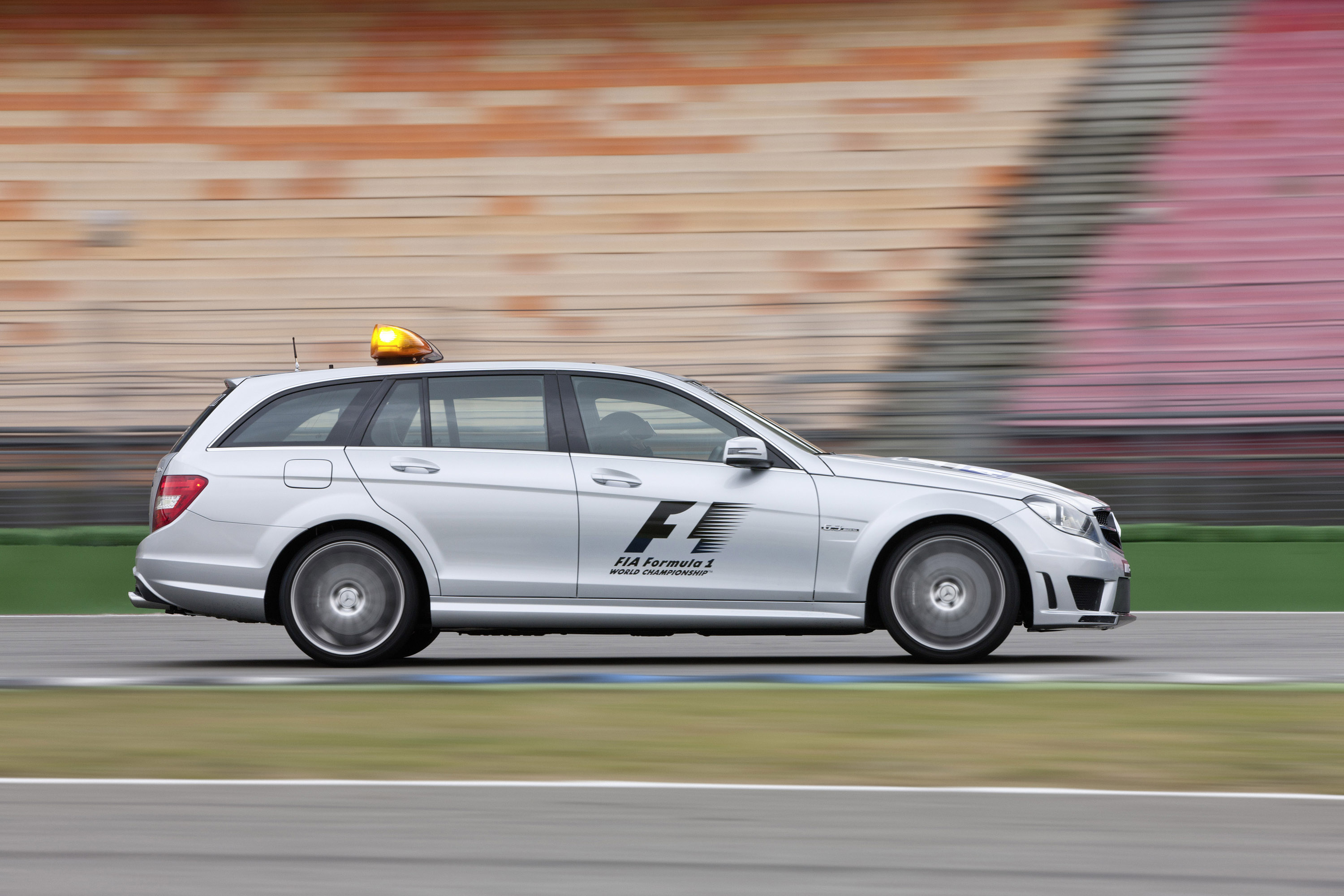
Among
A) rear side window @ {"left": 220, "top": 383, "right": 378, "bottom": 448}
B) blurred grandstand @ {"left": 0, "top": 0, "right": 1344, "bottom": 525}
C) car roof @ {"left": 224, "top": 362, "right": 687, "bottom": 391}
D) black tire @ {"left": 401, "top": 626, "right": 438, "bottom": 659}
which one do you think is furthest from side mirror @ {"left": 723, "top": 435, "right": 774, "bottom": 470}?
blurred grandstand @ {"left": 0, "top": 0, "right": 1344, "bottom": 525}

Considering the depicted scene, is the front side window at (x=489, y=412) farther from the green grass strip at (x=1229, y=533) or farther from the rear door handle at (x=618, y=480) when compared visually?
the green grass strip at (x=1229, y=533)

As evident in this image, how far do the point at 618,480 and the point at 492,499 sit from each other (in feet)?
1.98

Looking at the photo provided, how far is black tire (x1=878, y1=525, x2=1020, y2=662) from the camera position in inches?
326

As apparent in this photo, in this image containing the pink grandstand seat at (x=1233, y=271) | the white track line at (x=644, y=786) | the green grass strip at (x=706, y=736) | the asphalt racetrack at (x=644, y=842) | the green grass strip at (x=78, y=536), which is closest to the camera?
the asphalt racetrack at (x=644, y=842)

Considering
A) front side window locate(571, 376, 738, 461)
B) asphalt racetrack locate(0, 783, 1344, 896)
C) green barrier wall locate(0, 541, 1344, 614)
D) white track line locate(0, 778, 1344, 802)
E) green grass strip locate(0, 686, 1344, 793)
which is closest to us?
asphalt racetrack locate(0, 783, 1344, 896)

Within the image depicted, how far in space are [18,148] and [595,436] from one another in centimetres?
1272

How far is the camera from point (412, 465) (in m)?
8.41

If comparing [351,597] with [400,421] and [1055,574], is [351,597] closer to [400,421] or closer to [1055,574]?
[400,421]

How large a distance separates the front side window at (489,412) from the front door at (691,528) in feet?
0.95

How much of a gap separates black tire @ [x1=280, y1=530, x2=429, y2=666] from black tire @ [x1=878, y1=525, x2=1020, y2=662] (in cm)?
226

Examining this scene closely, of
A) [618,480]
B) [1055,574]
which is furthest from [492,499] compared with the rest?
[1055,574]

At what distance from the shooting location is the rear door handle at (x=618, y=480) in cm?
827

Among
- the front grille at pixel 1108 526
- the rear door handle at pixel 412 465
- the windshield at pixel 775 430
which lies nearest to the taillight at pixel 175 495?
the rear door handle at pixel 412 465

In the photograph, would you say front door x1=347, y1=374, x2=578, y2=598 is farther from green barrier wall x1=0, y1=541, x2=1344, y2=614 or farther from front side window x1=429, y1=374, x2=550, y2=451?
green barrier wall x1=0, y1=541, x2=1344, y2=614
